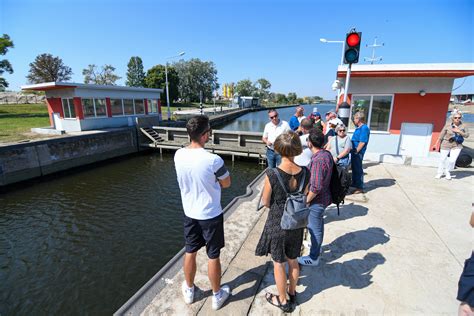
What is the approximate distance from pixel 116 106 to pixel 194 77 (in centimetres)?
4409

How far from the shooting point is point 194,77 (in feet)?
182

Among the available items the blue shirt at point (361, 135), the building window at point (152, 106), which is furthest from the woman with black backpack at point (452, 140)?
the building window at point (152, 106)

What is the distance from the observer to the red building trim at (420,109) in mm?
6758

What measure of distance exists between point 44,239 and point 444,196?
28.5 ft

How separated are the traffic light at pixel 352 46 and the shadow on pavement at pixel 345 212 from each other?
271 cm

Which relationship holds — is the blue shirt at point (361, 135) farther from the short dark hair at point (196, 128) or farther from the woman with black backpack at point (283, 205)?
the short dark hair at point (196, 128)

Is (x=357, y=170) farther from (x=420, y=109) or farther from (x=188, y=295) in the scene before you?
(x=420, y=109)

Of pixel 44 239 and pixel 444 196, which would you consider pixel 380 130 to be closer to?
pixel 444 196

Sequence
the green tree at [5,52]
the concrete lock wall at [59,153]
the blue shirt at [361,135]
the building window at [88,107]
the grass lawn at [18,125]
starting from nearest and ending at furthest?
the blue shirt at [361,135], the concrete lock wall at [59,153], the grass lawn at [18,125], the building window at [88,107], the green tree at [5,52]

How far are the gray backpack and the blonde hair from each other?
0.18 meters

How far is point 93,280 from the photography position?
3883 mm

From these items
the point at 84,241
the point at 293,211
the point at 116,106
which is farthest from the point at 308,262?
the point at 116,106

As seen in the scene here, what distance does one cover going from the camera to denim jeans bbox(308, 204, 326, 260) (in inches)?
99.9

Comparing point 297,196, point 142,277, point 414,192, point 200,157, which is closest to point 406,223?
point 414,192
